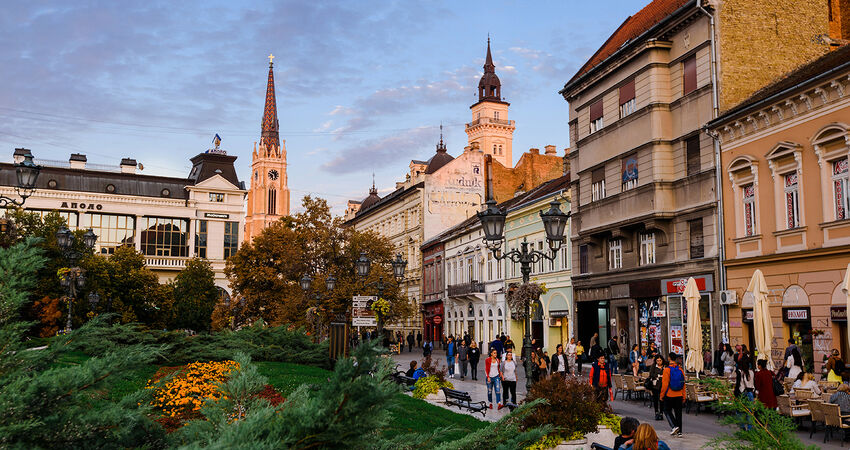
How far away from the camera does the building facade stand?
7938cm

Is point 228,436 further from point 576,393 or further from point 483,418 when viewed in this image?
point 483,418

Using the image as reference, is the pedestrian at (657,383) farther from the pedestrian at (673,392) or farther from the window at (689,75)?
the window at (689,75)

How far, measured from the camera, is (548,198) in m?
42.7

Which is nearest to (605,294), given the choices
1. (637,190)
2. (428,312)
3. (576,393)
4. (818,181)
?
(637,190)

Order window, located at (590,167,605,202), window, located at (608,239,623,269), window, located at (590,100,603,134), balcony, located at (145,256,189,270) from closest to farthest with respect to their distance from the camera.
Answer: window, located at (608,239,623,269), window, located at (590,167,605,202), window, located at (590,100,603,134), balcony, located at (145,256,189,270)

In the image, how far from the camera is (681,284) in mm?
30547

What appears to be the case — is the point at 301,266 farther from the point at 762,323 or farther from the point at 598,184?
the point at 762,323

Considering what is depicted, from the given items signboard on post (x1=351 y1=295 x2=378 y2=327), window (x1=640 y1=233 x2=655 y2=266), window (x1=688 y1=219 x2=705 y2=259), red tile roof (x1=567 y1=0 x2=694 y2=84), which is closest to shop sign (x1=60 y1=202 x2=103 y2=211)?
red tile roof (x1=567 y1=0 x2=694 y2=84)

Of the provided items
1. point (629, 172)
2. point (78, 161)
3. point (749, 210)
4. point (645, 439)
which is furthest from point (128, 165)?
point (645, 439)

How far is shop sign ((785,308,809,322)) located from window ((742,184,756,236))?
10.1 feet

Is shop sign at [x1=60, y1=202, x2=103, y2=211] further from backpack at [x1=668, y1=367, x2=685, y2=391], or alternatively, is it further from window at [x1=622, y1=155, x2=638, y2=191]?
backpack at [x1=668, y1=367, x2=685, y2=391]

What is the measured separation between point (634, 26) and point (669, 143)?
30.1 ft

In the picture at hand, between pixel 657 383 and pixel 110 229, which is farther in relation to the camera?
pixel 110 229

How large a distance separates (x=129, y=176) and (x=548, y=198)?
56.6 meters
